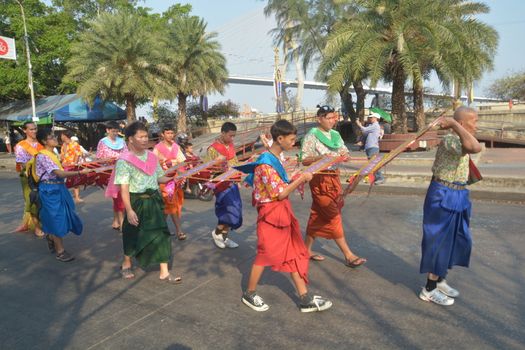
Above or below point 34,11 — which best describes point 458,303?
below

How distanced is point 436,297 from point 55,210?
171 inches

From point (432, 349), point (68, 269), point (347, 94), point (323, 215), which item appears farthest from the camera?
point (347, 94)

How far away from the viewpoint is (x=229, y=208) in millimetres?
5332

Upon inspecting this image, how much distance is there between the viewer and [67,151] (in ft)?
27.9

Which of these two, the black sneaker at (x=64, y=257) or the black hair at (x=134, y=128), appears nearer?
the black hair at (x=134, y=128)

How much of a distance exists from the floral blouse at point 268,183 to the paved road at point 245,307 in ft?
3.32

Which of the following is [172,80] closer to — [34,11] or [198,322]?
[34,11]

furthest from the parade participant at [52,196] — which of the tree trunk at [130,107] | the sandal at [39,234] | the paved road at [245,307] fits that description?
the tree trunk at [130,107]

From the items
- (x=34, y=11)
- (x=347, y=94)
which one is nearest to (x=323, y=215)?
(x=347, y=94)

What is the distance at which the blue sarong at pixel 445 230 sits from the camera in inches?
141

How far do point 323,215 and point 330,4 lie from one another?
91.8 ft

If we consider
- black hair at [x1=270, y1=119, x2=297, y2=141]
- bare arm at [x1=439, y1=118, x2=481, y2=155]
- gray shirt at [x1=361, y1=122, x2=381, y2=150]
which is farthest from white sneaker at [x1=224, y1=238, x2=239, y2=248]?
gray shirt at [x1=361, y1=122, x2=381, y2=150]

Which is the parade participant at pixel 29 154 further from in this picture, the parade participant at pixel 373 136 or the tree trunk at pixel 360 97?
the tree trunk at pixel 360 97

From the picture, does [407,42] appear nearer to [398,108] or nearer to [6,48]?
[398,108]
